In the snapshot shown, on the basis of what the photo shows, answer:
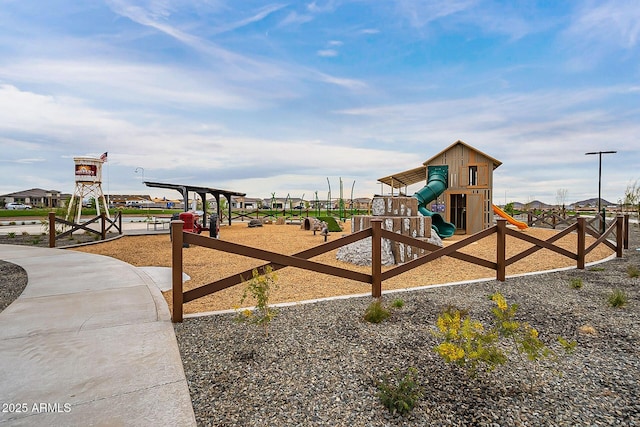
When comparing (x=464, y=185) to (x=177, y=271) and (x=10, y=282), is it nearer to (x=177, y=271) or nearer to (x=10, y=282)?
(x=177, y=271)

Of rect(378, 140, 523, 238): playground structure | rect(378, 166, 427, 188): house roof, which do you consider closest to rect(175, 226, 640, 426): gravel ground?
rect(378, 140, 523, 238): playground structure

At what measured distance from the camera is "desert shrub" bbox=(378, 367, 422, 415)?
247 centimetres

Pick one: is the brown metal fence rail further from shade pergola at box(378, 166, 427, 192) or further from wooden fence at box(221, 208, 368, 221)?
wooden fence at box(221, 208, 368, 221)

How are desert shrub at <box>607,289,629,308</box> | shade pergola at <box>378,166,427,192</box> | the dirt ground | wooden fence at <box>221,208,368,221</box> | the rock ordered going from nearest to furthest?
desert shrub at <box>607,289,629,308</box> → the dirt ground → the rock → shade pergola at <box>378,166,427,192</box> → wooden fence at <box>221,208,368,221</box>

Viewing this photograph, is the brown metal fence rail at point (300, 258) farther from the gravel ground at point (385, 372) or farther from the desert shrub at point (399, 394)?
the desert shrub at point (399, 394)

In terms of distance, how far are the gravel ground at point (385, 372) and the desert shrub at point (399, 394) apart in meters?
0.06

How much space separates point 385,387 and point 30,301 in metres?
5.41

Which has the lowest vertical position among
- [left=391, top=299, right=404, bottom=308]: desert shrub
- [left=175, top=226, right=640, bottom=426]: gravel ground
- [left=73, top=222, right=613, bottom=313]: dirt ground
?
[left=73, top=222, right=613, bottom=313]: dirt ground

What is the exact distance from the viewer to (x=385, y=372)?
9.87ft

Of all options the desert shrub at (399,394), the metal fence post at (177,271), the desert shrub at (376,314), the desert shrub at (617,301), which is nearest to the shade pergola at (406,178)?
the desert shrub at (617,301)

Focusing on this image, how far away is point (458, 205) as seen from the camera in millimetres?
19359

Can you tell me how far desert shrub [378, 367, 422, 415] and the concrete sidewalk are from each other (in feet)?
4.57

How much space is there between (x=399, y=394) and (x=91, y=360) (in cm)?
280

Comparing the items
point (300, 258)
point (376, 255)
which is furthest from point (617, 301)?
point (300, 258)
